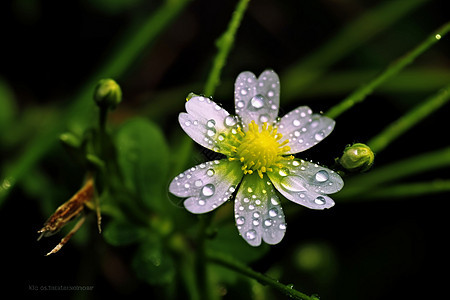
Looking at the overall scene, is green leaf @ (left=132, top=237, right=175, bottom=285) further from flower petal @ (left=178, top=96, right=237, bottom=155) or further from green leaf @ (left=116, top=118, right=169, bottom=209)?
flower petal @ (left=178, top=96, right=237, bottom=155)

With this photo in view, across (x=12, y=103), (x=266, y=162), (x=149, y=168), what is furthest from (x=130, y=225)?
(x=12, y=103)

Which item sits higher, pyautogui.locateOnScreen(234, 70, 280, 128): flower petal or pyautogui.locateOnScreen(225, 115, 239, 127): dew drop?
pyautogui.locateOnScreen(234, 70, 280, 128): flower petal

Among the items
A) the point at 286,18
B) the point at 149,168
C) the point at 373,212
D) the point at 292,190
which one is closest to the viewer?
the point at 292,190

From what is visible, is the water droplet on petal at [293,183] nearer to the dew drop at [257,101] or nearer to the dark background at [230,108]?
the dew drop at [257,101]

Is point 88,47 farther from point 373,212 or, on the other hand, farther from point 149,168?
point 373,212

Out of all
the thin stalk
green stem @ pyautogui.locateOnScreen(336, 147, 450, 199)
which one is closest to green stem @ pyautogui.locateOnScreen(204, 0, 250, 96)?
the thin stalk

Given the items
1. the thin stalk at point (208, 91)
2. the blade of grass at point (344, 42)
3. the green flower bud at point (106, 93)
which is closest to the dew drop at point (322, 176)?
the thin stalk at point (208, 91)

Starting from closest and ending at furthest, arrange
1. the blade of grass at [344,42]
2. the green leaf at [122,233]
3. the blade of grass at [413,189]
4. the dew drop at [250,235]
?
1. the dew drop at [250,235]
2. the green leaf at [122,233]
3. the blade of grass at [413,189]
4. the blade of grass at [344,42]
